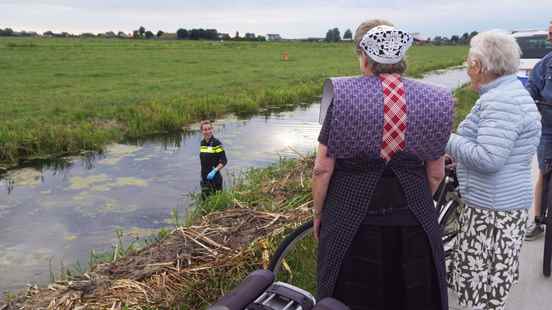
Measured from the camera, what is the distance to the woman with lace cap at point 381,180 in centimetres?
210

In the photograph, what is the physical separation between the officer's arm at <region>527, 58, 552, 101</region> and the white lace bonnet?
2.93 meters

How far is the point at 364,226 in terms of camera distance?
2.26 m

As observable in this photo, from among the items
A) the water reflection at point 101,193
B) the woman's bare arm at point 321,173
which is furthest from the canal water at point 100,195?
the woman's bare arm at point 321,173

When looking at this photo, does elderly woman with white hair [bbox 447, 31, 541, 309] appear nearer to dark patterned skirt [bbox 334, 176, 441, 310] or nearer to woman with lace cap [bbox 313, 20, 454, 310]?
woman with lace cap [bbox 313, 20, 454, 310]

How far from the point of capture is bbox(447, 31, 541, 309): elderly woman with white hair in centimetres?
262

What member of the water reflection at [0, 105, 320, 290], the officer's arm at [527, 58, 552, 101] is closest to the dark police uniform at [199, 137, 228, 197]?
the water reflection at [0, 105, 320, 290]

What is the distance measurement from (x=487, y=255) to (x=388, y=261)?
104 centimetres

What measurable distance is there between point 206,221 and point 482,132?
332 cm

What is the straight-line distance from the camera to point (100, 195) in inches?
380

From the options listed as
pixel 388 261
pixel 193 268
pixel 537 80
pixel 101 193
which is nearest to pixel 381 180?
pixel 388 261

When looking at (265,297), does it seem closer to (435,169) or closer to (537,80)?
(435,169)

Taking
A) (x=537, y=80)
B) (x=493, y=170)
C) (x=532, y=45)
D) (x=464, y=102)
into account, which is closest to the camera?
(x=493, y=170)

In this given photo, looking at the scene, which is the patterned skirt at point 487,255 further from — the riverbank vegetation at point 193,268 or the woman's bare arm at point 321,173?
the riverbank vegetation at point 193,268

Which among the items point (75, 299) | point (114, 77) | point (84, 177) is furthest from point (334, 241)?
point (114, 77)
